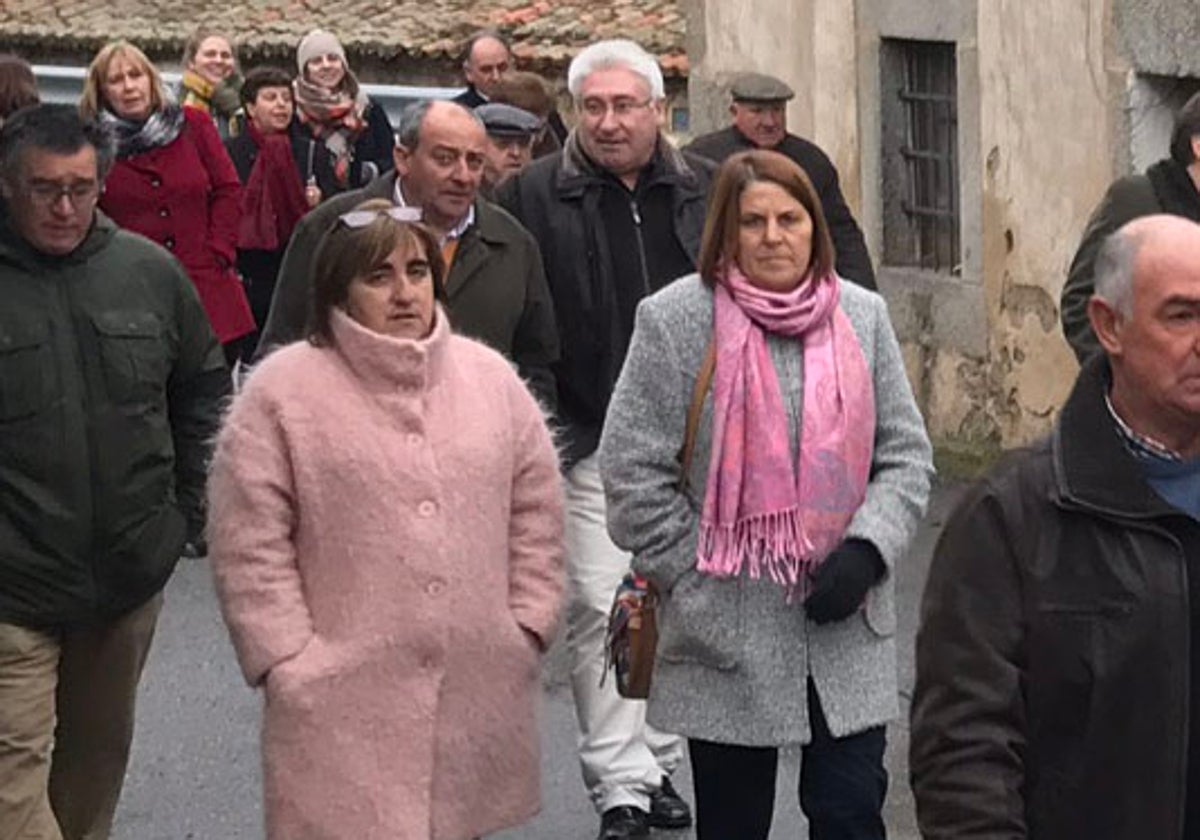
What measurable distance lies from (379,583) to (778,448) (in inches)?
32.7

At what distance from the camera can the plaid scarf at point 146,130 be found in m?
13.6

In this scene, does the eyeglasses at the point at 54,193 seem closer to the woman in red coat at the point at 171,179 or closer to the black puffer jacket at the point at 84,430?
the black puffer jacket at the point at 84,430

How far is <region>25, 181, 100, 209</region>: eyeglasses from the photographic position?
7.76m

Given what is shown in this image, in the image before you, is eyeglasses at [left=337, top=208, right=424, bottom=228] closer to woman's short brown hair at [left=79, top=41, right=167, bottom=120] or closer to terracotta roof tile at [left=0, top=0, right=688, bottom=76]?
woman's short brown hair at [left=79, top=41, right=167, bottom=120]

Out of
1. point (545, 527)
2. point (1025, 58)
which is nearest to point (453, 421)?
point (545, 527)

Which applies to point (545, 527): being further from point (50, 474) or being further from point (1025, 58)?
point (1025, 58)

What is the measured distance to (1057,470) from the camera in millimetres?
5379

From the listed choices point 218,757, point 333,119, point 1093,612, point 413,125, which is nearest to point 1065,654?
point 1093,612

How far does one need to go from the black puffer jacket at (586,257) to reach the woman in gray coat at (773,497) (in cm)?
139

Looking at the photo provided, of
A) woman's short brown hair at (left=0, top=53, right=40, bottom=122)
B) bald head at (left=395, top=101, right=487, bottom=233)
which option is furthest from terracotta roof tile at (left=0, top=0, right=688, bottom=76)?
bald head at (left=395, top=101, right=487, bottom=233)

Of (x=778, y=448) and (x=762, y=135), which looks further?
(x=762, y=135)

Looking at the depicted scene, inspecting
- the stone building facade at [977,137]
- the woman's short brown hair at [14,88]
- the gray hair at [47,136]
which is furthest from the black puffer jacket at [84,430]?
the stone building facade at [977,137]

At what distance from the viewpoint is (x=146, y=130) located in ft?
44.7

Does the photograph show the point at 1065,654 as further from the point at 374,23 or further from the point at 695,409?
the point at 374,23
